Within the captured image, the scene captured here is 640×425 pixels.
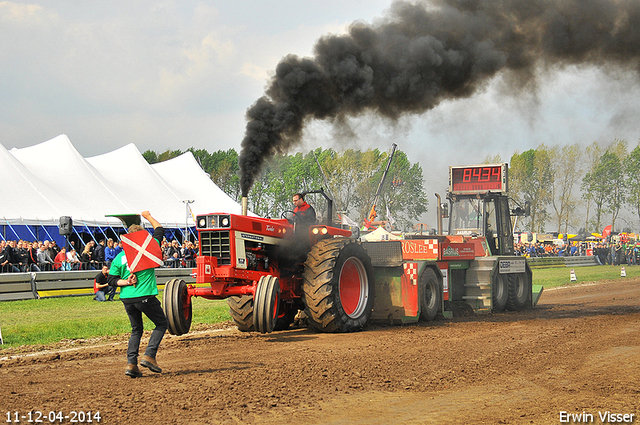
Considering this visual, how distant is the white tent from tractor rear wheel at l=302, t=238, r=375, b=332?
53.3 feet

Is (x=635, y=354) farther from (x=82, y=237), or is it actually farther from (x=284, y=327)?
(x=82, y=237)

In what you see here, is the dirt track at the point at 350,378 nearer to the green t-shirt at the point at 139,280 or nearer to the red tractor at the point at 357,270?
the red tractor at the point at 357,270

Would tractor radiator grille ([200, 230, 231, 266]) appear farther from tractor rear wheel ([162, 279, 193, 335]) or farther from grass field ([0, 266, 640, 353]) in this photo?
grass field ([0, 266, 640, 353])

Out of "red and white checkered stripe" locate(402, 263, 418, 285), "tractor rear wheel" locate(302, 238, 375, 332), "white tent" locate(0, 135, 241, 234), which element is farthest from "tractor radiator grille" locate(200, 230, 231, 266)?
"white tent" locate(0, 135, 241, 234)

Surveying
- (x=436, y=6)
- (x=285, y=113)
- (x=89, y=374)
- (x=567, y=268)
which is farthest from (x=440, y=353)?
(x=567, y=268)

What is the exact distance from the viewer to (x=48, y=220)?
925 inches

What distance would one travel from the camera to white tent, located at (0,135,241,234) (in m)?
23.8

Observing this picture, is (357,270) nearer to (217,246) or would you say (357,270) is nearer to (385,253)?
(385,253)

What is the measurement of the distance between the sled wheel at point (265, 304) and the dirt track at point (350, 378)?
1.25 feet

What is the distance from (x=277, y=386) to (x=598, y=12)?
9518 mm

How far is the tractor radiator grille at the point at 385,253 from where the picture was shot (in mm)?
11930

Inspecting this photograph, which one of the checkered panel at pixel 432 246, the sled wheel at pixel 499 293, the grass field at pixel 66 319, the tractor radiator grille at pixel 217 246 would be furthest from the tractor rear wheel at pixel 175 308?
the sled wheel at pixel 499 293

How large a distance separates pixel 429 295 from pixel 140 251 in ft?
23.4

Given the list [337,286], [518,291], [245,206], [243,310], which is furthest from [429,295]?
[245,206]
